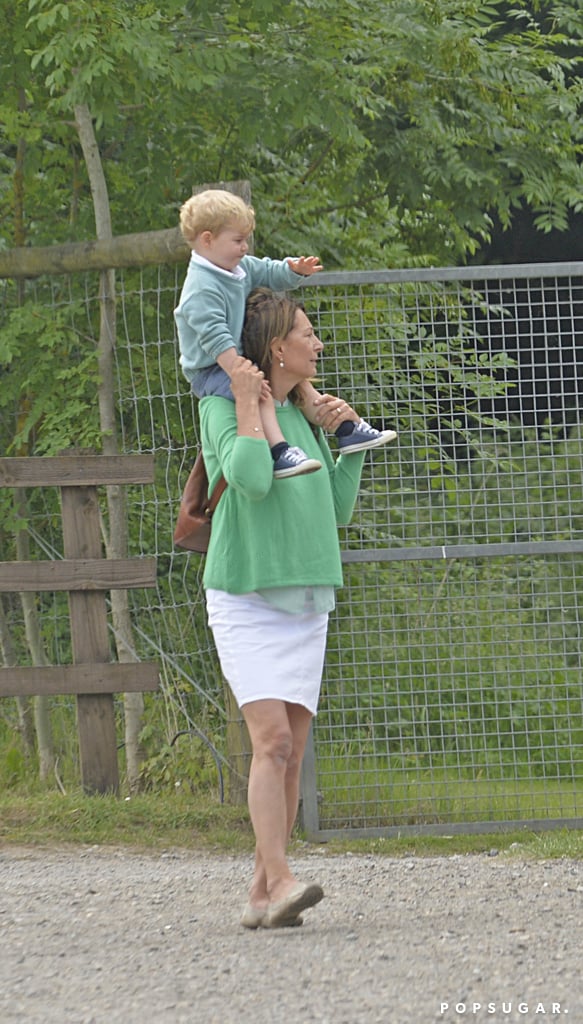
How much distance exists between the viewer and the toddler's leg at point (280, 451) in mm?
4135

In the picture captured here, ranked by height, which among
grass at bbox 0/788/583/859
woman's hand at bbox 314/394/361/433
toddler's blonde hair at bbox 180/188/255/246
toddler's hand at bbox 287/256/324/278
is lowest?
grass at bbox 0/788/583/859

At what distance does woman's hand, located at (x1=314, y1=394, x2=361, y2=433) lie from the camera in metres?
4.50

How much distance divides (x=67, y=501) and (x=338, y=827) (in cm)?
199

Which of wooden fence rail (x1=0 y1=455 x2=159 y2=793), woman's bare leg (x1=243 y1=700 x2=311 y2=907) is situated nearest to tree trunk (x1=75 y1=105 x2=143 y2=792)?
wooden fence rail (x1=0 y1=455 x2=159 y2=793)

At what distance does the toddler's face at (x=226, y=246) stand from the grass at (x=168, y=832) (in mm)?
2846

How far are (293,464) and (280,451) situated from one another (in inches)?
2.7

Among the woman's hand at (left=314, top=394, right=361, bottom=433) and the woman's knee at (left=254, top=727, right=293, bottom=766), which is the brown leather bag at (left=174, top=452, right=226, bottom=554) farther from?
the woman's knee at (left=254, top=727, right=293, bottom=766)

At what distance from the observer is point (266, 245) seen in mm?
7758

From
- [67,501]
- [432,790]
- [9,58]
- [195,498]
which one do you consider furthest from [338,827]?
[9,58]

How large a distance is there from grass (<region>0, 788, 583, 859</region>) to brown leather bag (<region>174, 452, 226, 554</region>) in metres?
2.02

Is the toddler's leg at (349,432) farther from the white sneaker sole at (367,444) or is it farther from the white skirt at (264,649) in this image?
the white skirt at (264,649)

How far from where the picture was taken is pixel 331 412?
14.8 feet

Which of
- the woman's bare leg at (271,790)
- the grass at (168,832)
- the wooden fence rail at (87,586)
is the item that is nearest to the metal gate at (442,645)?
the grass at (168,832)

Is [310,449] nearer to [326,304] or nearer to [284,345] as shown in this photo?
[284,345]
